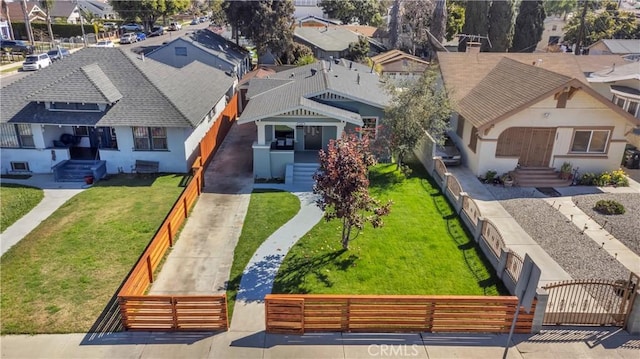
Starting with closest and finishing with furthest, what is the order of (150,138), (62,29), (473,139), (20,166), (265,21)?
1. (150,138)
2. (20,166)
3. (473,139)
4. (265,21)
5. (62,29)

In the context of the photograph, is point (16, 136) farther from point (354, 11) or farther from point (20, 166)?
point (354, 11)

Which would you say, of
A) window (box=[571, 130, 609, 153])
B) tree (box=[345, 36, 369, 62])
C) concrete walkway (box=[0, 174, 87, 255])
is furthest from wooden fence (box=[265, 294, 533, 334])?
tree (box=[345, 36, 369, 62])

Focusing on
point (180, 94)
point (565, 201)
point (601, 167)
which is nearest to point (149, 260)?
point (180, 94)

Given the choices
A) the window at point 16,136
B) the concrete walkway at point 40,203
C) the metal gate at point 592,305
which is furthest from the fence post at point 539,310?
the window at point 16,136

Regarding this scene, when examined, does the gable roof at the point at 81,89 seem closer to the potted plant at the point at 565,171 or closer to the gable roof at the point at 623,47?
the potted plant at the point at 565,171

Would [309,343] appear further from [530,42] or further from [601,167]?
[530,42]

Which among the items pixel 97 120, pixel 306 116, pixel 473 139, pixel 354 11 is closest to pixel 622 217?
pixel 473 139
